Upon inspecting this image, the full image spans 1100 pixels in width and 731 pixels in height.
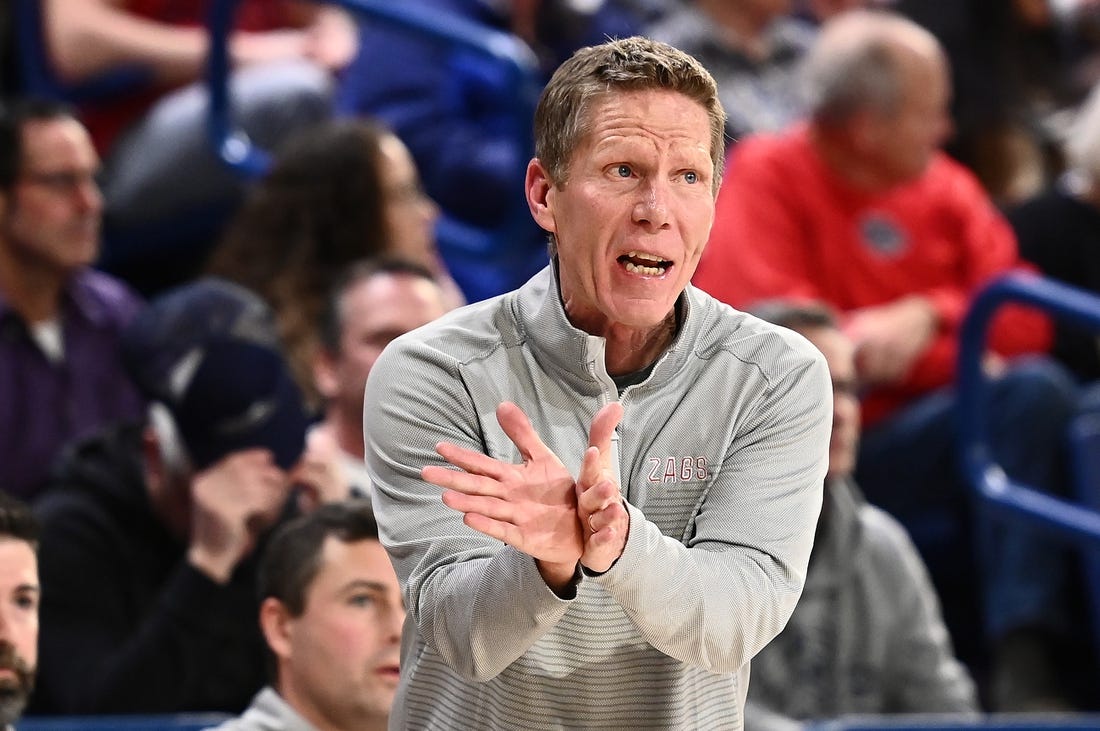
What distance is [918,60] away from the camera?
4762 mm

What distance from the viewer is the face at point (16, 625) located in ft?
7.47

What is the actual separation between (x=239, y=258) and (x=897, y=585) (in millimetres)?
1588

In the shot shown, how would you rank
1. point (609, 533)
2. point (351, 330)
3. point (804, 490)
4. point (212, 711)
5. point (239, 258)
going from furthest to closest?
point (239, 258) < point (351, 330) < point (212, 711) < point (804, 490) < point (609, 533)

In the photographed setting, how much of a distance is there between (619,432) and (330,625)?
1.00m

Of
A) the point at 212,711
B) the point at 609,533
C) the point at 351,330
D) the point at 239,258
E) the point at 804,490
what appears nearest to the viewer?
the point at 609,533

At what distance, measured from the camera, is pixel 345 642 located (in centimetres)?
271

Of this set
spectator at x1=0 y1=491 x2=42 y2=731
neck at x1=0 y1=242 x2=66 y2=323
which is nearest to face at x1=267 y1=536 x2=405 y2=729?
spectator at x1=0 y1=491 x2=42 y2=731

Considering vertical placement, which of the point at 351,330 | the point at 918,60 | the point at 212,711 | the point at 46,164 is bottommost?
the point at 212,711

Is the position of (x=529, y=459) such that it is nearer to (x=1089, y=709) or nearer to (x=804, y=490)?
(x=804, y=490)

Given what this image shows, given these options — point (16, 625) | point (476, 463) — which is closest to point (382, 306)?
point (16, 625)

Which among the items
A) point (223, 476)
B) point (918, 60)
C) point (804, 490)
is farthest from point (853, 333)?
point (804, 490)

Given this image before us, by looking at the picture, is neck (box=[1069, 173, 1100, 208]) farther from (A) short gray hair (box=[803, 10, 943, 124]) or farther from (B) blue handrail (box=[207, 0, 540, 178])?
(B) blue handrail (box=[207, 0, 540, 178])

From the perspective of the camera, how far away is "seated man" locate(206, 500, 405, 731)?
2678mm

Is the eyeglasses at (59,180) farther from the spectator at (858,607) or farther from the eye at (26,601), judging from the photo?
the eye at (26,601)
